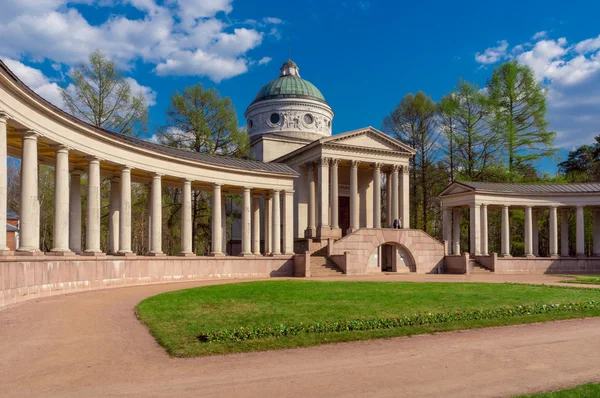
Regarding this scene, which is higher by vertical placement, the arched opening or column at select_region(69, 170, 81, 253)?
column at select_region(69, 170, 81, 253)

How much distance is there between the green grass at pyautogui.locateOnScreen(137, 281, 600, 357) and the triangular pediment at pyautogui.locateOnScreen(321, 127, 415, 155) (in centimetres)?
3768

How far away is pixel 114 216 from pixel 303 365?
34.5m

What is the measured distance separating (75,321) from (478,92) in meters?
69.3

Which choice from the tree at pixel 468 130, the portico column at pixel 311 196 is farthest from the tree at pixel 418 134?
the portico column at pixel 311 196

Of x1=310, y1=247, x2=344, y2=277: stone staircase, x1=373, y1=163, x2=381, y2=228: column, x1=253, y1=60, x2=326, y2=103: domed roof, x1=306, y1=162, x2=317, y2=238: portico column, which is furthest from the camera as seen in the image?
x1=253, y1=60, x2=326, y2=103: domed roof

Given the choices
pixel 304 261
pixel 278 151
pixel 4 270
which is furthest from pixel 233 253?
pixel 4 270

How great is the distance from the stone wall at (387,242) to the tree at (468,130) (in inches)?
910

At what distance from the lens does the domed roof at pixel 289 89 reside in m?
89.3

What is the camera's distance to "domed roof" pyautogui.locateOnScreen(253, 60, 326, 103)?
89312 millimetres

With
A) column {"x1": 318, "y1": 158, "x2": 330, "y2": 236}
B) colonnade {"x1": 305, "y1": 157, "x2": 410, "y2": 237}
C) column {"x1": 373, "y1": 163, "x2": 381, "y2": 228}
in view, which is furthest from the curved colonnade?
column {"x1": 373, "y1": 163, "x2": 381, "y2": 228}

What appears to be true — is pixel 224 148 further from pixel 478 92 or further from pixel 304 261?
pixel 478 92

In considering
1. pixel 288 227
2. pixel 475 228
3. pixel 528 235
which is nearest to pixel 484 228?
pixel 475 228

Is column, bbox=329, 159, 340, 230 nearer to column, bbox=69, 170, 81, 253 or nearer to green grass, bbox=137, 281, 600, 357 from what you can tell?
column, bbox=69, 170, 81, 253

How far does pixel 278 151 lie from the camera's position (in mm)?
81438
